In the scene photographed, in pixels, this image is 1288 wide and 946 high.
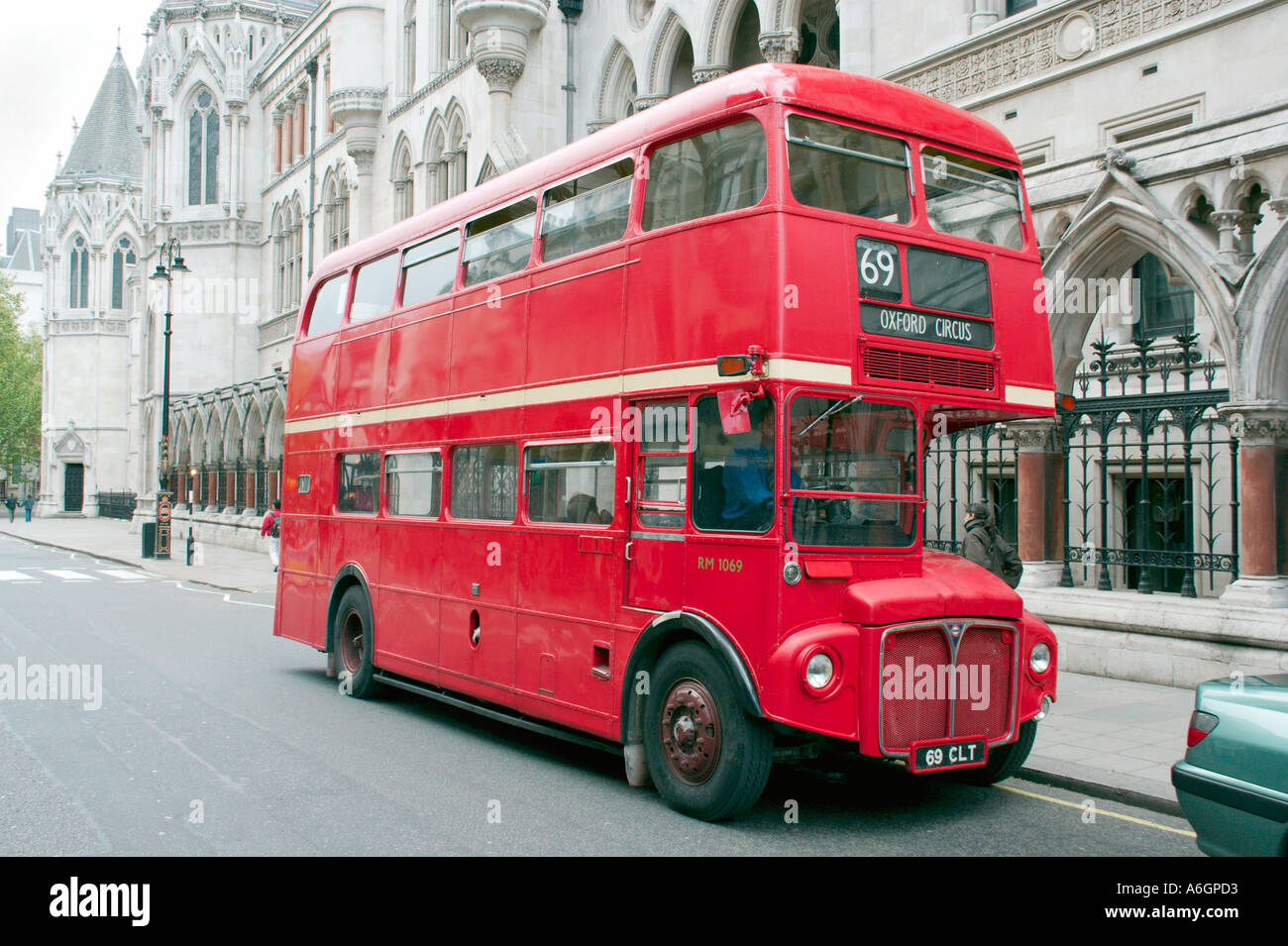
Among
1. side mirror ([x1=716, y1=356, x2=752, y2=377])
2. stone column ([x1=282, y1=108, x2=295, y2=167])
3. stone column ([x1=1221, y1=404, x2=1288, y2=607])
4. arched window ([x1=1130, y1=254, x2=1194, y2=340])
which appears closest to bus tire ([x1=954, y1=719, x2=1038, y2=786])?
side mirror ([x1=716, y1=356, x2=752, y2=377])

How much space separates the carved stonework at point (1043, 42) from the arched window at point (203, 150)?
43.1 m

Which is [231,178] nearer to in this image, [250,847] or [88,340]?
[88,340]

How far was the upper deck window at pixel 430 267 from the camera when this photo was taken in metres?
9.80

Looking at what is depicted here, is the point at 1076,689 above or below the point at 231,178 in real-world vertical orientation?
below

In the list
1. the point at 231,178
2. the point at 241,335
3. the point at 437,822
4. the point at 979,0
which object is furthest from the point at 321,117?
the point at 437,822

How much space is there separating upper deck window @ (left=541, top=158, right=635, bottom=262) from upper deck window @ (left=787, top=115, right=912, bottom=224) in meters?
1.39

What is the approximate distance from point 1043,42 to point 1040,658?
10.6 m

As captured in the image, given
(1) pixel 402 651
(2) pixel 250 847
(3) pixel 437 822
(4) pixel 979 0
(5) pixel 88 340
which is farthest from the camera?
(5) pixel 88 340

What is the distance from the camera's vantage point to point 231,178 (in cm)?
5072

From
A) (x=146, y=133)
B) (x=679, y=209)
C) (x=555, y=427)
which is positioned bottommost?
(x=555, y=427)

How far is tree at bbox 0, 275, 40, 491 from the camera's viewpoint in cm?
8019

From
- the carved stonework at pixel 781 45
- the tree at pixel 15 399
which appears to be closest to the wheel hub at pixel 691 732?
the carved stonework at pixel 781 45

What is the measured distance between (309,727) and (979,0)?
12.9 m

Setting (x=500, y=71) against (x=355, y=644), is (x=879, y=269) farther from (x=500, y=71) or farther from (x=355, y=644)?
(x=500, y=71)
